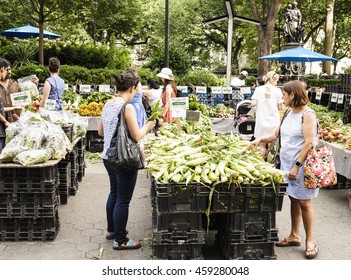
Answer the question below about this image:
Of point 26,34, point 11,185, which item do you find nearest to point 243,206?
point 11,185

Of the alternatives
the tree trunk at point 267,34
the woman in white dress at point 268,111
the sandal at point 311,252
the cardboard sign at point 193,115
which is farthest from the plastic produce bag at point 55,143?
the tree trunk at point 267,34

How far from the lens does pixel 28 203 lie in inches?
208

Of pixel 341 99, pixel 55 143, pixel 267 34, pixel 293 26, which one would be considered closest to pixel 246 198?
pixel 55 143

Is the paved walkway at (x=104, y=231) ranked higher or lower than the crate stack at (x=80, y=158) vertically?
lower

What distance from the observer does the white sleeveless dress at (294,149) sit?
498 centimetres

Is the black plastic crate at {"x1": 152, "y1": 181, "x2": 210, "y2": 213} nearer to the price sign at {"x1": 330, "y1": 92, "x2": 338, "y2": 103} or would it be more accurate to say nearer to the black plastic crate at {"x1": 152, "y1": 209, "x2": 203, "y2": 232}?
the black plastic crate at {"x1": 152, "y1": 209, "x2": 203, "y2": 232}

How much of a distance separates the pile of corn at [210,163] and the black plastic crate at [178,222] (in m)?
0.33

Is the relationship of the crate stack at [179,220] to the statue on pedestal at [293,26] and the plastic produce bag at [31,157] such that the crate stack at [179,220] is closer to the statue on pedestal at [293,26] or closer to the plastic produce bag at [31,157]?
the plastic produce bag at [31,157]

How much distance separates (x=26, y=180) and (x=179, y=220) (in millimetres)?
1805

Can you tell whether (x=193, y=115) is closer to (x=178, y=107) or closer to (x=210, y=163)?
(x=178, y=107)

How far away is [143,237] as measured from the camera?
568cm

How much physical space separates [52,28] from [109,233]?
27.4 meters

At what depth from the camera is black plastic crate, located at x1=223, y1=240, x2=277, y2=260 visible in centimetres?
470
